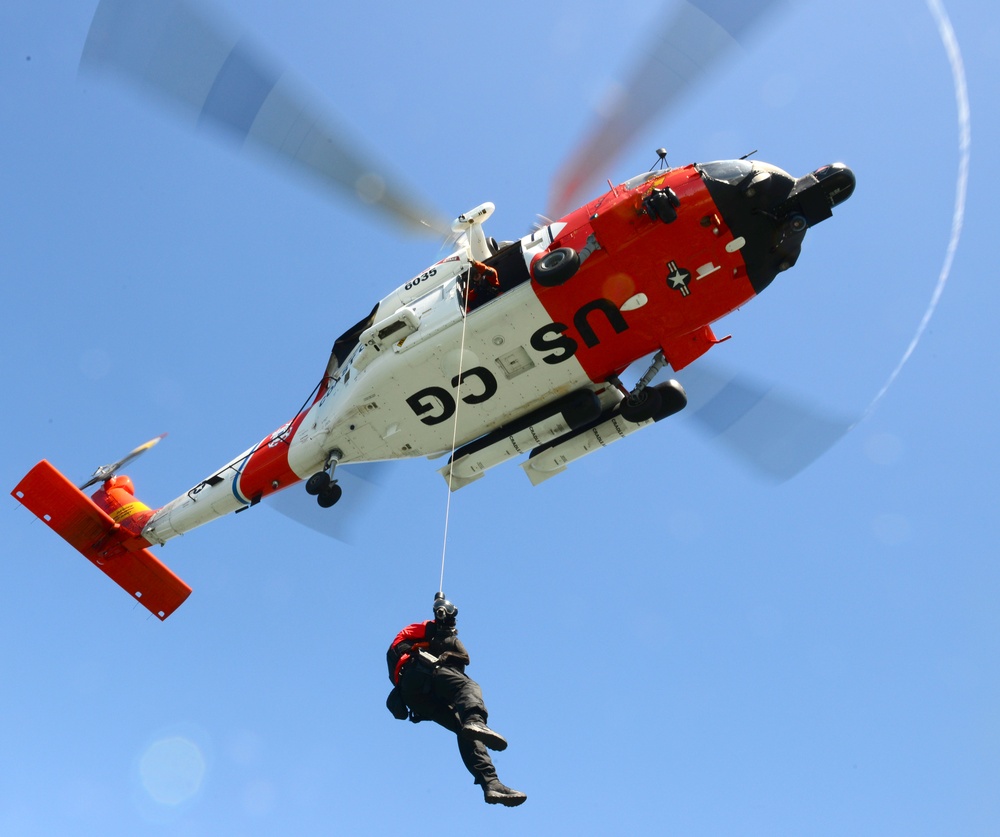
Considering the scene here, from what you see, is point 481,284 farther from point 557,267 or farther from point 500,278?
point 557,267

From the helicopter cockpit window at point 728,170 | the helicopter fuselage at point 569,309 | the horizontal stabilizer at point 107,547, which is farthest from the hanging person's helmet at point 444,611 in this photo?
the horizontal stabilizer at point 107,547

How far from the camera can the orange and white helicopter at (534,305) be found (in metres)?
11.5

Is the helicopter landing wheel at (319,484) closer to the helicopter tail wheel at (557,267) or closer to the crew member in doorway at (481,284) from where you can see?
the crew member in doorway at (481,284)

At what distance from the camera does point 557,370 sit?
41.5 ft

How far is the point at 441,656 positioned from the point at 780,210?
704 cm

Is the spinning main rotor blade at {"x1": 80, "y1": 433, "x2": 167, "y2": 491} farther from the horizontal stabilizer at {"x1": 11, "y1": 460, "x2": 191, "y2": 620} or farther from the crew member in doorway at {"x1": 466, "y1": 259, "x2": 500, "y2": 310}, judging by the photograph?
the crew member in doorway at {"x1": 466, "y1": 259, "x2": 500, "y2": 310}

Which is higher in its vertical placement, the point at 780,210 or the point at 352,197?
the point at 352,197

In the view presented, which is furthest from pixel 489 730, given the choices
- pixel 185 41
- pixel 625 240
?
pixel 185 41

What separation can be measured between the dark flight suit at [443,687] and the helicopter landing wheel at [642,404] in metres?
4.42

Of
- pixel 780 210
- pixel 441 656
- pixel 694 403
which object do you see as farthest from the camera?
pixel 694 403

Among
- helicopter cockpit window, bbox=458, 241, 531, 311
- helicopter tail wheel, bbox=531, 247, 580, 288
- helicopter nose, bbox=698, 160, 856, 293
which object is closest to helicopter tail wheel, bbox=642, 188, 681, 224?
helicopter nose, bbox=698, 160, 856, 293

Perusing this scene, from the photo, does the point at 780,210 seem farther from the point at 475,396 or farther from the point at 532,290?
the point at 475,396

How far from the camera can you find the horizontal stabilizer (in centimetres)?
1634

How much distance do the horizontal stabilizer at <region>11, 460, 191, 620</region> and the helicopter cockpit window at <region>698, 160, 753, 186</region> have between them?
39.7 ft
